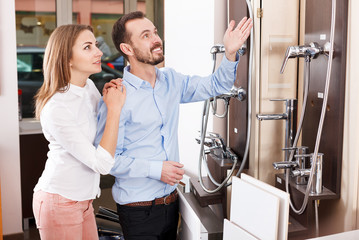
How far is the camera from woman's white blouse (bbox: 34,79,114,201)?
4.63 ft

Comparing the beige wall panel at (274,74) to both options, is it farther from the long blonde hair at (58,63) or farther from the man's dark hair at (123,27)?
the long blonde hair at (58,63)

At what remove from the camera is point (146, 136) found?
5.04 ft

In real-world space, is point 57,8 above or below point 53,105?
above

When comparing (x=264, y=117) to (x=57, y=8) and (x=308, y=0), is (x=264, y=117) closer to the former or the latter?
(x=308, y=0)

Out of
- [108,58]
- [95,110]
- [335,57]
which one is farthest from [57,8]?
[335,57]

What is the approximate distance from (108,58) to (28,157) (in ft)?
8.25

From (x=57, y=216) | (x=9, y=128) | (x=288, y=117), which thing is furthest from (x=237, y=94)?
(x=9, y=128)

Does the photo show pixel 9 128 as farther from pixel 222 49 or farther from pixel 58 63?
pixel 222 49

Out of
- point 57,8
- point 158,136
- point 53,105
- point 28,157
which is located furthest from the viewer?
point 57,8

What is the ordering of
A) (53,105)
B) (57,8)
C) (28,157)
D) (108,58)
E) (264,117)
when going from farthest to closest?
1. (108,58)
2. (57,8)
3. (28,157)
4. (264,117)
5. (53,105)

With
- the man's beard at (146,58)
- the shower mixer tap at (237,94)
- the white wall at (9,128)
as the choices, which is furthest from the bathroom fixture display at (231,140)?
the white wall at (9,128)

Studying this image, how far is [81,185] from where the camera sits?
152cm

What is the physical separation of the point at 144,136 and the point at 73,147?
0.85 feet

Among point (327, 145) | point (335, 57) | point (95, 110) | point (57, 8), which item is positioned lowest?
point (327, 145)
